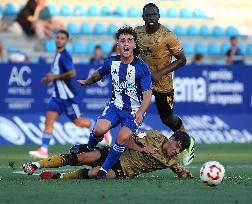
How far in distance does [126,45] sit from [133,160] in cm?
140

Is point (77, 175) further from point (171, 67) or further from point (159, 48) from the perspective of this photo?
point (159, 48)

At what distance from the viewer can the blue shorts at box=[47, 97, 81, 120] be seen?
1708cm

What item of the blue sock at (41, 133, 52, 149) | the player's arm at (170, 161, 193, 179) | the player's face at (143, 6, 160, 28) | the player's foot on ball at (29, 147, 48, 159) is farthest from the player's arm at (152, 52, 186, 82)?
the blue sock at (41, 133, 52, 149)

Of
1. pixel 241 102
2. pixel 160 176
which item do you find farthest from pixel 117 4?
pixel 160 176

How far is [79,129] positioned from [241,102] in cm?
402

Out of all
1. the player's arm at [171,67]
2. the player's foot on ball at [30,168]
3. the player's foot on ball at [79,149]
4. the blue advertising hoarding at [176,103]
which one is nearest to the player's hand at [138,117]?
the player's foot on ball at [79,149]

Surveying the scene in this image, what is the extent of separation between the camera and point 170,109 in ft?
46.5

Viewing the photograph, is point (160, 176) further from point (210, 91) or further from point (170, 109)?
point (210, 91)

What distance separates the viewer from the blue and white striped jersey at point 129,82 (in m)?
11.5

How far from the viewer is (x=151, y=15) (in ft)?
42.7

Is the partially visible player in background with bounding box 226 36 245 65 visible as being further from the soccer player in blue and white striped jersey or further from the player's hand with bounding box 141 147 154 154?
the player's hand with bounding box 141 147 154 154

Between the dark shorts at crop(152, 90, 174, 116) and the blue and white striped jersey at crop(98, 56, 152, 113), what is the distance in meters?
2.25

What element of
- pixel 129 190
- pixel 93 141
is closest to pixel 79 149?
pixel 93 141

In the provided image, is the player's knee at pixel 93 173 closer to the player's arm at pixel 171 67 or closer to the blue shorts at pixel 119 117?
the blue shorts at pixel 119 117
